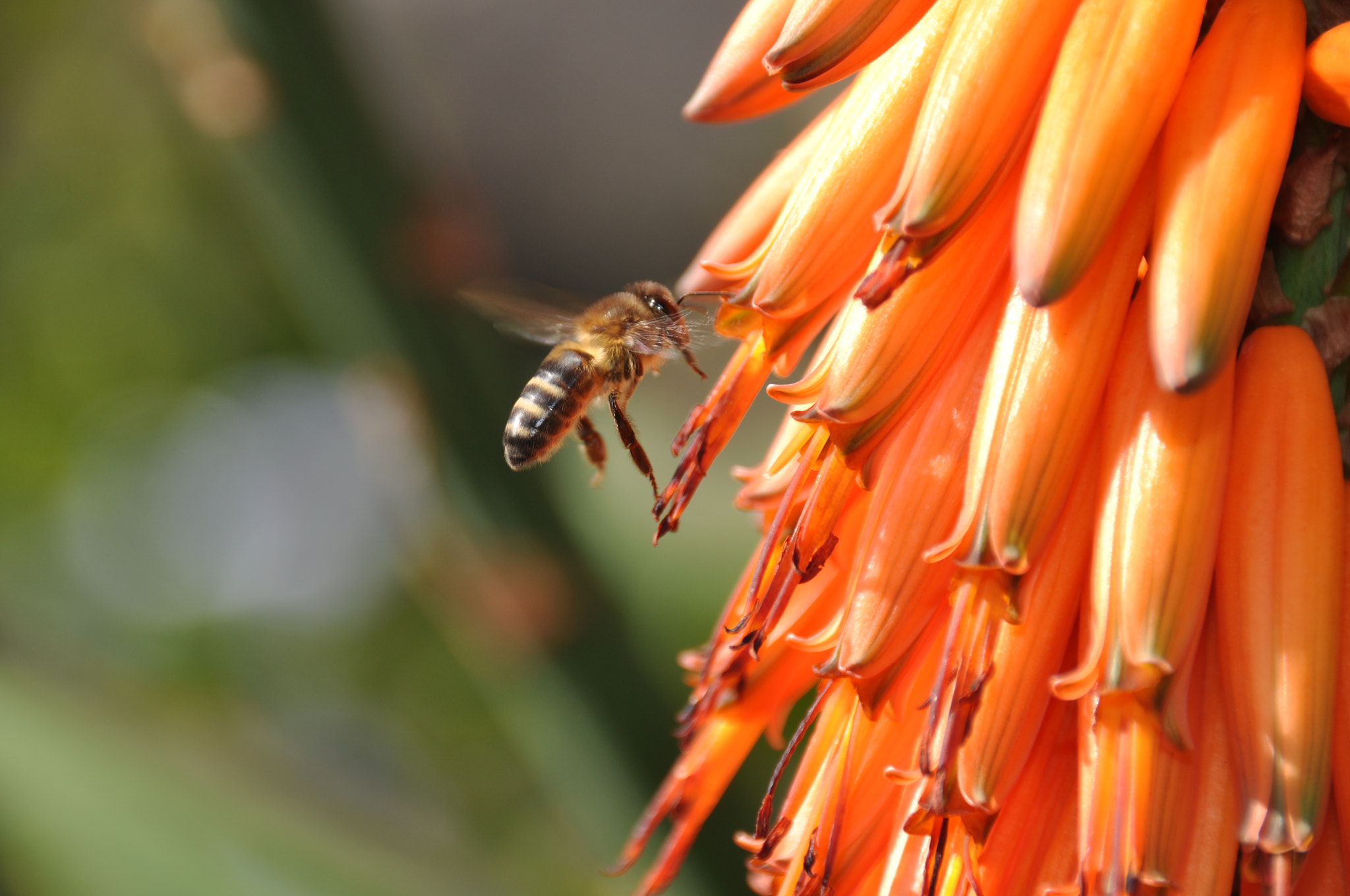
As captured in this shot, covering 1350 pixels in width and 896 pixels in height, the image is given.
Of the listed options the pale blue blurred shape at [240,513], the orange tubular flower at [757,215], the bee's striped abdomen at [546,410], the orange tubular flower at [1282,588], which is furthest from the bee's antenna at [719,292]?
the pale blue blurred shape at [240,513]

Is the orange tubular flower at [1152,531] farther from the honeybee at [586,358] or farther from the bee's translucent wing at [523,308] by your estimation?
the bee's translucent wing at [523,308]

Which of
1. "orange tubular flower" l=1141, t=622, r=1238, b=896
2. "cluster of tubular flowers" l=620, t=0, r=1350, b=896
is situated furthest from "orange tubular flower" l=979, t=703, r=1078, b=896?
"orange tubular flower" l=1141, t=622, r=1238, b=896

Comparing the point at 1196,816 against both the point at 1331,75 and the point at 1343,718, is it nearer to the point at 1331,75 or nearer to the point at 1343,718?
the point at 1343,718

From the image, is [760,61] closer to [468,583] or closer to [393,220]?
[393,220]

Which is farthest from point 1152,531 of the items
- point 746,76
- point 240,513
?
point 240,513

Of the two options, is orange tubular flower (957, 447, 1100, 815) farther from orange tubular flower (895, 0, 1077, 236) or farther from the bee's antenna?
the bee's antenna
